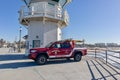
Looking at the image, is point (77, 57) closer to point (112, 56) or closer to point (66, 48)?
point (66, 48)

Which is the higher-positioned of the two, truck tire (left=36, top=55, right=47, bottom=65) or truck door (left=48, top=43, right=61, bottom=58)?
truck door (left=48, top=43, right=61, bottom=58)

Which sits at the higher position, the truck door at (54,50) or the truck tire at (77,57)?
the truck door at (54,50)

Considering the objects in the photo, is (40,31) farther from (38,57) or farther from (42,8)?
(38,57)

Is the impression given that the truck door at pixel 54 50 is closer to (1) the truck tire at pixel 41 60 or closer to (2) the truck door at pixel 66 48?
(2) the truck door at pixel 66 48

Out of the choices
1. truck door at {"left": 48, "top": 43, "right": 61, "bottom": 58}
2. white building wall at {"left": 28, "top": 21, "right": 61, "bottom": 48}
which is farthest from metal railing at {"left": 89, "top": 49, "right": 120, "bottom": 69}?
white building wall at {"left": 28, "top": 21, "right": 61, "bottom": 48}

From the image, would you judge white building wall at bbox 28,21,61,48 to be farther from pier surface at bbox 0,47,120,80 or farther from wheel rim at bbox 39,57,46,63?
pier surface at bbox 0,47,120,80

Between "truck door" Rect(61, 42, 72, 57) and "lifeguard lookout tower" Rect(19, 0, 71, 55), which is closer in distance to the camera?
"truck door" Rect(61, 42, 72, 57)

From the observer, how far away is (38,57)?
45.5ft

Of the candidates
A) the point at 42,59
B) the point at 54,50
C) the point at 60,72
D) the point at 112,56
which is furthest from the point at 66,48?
the point at 60,72

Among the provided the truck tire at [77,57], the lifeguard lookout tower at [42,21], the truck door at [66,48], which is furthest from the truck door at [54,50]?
the lifeguard lookout tower at [42,21]

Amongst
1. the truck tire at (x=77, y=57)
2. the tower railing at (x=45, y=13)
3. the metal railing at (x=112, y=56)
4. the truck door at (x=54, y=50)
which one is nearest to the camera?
the metal railing at (x=112, y=56)

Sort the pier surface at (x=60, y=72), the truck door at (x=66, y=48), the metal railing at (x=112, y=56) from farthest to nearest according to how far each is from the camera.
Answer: the truck door at (x=66, y=48)
the metal railing at (x=112, y=56)
the pier surface at (x=60, y=72)

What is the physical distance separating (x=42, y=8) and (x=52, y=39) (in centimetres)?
404

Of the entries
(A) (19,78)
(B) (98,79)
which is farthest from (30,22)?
(B) (98,79)
